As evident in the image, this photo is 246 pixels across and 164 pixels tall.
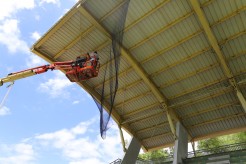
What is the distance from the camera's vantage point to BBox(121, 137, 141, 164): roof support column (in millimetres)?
22328

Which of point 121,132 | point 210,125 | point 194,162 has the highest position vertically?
point 210,125

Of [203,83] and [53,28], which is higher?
[203,83]

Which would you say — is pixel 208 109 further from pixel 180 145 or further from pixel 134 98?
pixel 134 98

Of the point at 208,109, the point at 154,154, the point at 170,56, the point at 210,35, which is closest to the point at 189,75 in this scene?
the point at 170,56

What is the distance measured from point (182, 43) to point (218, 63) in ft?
10.2

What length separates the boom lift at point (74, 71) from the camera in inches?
522

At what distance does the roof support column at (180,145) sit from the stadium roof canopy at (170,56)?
2.99 feet

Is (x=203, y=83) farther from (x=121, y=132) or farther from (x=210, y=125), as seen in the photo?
(x=121, y=132)

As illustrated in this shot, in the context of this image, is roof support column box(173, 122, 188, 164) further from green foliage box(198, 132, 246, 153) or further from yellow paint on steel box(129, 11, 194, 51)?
green foliage box(198, 132, 246, 153)

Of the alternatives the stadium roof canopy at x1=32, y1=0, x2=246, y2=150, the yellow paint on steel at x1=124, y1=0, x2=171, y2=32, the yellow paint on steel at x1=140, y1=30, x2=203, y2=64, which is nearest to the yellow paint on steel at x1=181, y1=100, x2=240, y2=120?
the stadium roof canopy at x1=32, y1=0, x2=246, y2=150

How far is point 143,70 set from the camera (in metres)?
19.6

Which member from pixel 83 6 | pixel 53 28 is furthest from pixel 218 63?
pixel 53 28

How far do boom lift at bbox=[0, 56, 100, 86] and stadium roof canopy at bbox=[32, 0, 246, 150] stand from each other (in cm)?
378

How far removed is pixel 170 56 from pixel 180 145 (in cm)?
773
